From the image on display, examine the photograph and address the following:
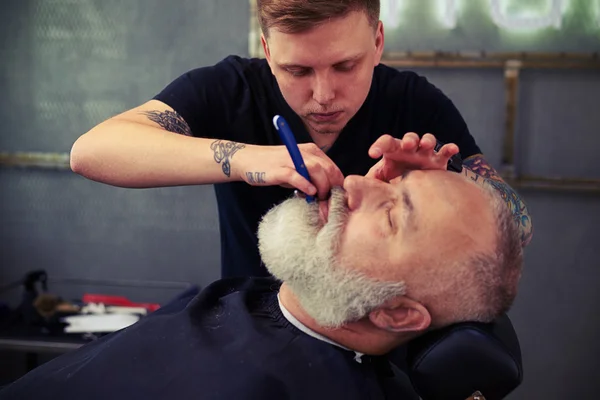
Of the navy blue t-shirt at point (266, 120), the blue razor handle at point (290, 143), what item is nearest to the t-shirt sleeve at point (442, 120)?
the navy blue t-shirt at point (266, 120)

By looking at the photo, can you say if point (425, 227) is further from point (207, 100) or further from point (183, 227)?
point (183, 227)

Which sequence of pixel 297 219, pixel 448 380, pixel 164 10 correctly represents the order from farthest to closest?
pixel 164 10
pixel 297 219
pixel 448 380

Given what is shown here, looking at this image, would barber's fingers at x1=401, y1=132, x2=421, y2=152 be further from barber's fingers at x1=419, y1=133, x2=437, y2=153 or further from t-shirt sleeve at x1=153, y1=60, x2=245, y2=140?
t-shirt sleeve at x1=153, y1=60, x2=245, y2=140

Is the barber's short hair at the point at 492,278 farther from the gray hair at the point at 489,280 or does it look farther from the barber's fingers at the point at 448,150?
the barber's fingers at the point at 448,150

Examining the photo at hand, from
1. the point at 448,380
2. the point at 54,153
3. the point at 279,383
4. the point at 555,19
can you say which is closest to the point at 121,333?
the point at 279,383

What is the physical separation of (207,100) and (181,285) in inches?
69.1

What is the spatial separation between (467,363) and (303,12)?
0.89m

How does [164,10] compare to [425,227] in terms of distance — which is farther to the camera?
[164,10]

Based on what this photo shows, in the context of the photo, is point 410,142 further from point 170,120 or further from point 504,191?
point 170,120

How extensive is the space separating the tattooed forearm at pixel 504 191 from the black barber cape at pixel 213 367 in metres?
0.56

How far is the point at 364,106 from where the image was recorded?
76.2 inches

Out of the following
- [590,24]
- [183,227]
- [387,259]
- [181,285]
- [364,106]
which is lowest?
[181,285]

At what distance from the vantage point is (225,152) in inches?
57.1

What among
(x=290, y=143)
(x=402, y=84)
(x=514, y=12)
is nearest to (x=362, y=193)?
(x=290, y=143)
